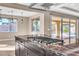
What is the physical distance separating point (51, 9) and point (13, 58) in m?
1.04

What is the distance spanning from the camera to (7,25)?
5.87 ft

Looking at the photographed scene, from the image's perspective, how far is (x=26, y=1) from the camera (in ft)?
5.68

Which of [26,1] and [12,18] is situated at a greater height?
[26,1]

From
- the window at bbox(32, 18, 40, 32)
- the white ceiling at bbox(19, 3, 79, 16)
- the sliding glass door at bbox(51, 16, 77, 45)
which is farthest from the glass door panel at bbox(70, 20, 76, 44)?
the window at bbox(32, 18, 40, 32)

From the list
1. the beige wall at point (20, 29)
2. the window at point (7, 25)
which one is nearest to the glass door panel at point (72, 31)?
the beige wall at point (20, 29)

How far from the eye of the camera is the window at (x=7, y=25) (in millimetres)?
1760

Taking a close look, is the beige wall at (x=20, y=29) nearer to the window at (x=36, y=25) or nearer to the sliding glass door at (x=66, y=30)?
the window at (x=36, y=25)

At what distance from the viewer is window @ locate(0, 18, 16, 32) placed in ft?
5.77

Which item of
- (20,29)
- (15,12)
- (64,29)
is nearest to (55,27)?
(64,29)

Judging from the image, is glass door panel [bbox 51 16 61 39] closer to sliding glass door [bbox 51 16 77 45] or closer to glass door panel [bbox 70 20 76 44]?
sliding glass door [bbox 51 16 77 45]

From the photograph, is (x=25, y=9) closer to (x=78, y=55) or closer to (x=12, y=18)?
(x=12, y=18)

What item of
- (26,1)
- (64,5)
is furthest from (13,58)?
(64,5)

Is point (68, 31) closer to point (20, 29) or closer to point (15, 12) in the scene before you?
point (20, 29)

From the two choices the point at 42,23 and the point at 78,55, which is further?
the point at 42,23
